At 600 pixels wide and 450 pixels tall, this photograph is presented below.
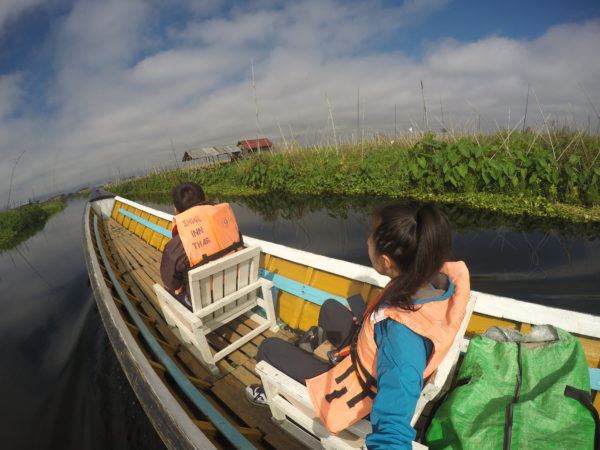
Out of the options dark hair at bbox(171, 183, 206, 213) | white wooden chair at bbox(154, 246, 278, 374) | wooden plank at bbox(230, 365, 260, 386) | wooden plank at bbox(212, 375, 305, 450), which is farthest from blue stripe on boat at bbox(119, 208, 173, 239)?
wooden plank at bbox(212, 375, 305, 450)

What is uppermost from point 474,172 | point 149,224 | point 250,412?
point 149,224

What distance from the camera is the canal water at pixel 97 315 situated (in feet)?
11.6

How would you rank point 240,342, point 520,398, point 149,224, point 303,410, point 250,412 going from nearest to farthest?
point 520,398 < point 303,410 < point 250,412 < point 240,342 < point 149,224

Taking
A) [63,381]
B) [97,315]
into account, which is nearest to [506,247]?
[63,381]


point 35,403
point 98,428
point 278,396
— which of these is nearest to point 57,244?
point 35,403

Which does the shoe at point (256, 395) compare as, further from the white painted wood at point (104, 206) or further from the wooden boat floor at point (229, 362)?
the white painted wood at point (104, 206)

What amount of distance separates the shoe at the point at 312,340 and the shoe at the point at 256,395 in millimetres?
454

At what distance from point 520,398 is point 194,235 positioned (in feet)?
8.11

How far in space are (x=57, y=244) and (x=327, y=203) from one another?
1418 centimetres

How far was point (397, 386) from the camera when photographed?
1051 millimetres

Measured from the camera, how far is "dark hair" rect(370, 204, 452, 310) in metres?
1.13

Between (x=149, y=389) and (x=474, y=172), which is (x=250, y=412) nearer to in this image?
(x=149, y=389)

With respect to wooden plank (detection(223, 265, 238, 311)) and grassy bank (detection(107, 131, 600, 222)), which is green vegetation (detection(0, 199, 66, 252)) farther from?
wooden plank (detection(223, 265, 238, 311))

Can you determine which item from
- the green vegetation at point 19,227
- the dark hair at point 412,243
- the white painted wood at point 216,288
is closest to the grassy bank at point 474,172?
the dark hair at point 412,243
